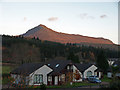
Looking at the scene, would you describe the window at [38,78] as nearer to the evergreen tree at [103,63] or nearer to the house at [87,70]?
the house at [87,70]

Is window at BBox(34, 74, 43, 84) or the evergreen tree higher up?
the evergreen tree

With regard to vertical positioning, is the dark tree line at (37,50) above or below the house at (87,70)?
above

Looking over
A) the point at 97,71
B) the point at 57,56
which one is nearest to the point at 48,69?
the point at 97,71

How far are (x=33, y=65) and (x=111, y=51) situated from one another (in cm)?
6701

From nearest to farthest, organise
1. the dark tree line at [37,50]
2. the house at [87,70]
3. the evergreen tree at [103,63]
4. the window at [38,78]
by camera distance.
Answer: the window at [38,78] < the dark tree line at [37,50] < the house at [87,70] < the evergreen tree at [103,63]

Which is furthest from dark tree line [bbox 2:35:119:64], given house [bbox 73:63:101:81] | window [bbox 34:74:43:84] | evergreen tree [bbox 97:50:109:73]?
house [bbox 73:63:101:81]

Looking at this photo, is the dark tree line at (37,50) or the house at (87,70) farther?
the house at (87,70)

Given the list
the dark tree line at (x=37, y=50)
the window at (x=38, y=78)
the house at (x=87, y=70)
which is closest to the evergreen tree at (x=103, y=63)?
the house at (x=87, y=70)

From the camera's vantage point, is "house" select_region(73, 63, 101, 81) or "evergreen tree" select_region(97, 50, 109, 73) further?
"evergreen tree" select_region(97, 50, 109, 73)

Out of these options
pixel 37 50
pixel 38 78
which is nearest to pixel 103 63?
pixel 37 50

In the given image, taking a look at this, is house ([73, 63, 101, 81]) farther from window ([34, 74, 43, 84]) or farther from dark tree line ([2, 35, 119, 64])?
window ([34, 74, 43, 84])

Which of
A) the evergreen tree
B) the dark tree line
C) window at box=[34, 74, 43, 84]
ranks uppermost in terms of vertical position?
the dark tree line

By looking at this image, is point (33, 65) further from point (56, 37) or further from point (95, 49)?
point (95, 49)

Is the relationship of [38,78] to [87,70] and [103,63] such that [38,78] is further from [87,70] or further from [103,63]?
[103,63]
